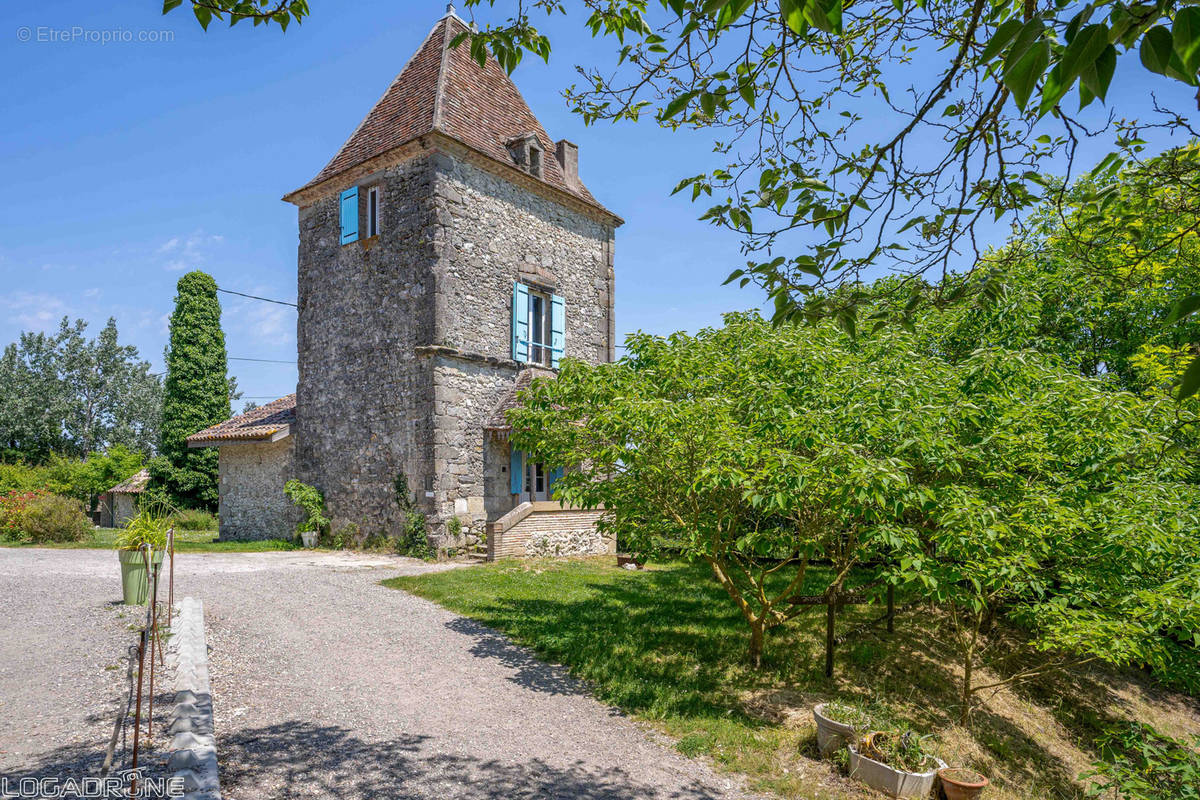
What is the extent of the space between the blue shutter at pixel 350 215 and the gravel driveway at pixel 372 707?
8564 millimetres

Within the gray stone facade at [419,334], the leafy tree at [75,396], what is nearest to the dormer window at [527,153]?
the gray stone facade at [419,334]

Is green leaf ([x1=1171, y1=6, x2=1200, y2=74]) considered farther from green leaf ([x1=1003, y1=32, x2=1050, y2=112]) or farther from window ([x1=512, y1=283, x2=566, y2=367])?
window ([x1=512, y1=283, x2=566, y2=367])

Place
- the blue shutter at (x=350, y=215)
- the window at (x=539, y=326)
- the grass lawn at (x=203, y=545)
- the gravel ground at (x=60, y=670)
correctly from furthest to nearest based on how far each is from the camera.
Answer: the window at (x=539, y=326) → the blue shutter at (x=350, y=215) → the grass lawn at (x=203, y=545) → the gravel ground at (x=60, y=670)

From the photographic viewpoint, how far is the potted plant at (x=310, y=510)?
14.8 m

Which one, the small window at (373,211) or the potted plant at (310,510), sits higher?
the small window at (373,211)

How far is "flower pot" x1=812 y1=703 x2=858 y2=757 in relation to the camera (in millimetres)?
5482

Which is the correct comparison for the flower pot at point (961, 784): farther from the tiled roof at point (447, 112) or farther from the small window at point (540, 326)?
the tiled roof at point (447, 112)

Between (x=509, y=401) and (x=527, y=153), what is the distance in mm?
5948

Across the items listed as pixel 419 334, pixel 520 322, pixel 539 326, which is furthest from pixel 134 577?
pixel 539 326

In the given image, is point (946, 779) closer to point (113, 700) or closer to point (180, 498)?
point (113, 700)

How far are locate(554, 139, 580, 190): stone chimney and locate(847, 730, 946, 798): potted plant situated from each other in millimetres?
14718

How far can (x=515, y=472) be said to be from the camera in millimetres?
14609

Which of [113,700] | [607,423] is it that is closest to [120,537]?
[113,700]

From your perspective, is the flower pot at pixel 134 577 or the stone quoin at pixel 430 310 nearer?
the flower pot at pixel 134 577
